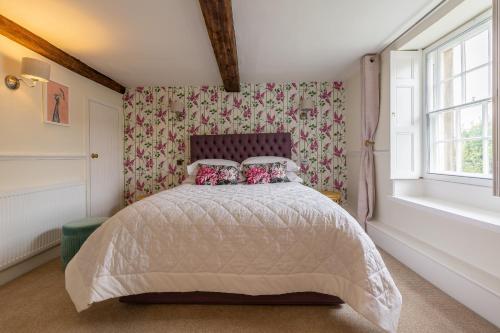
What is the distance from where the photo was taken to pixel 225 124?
151 inches

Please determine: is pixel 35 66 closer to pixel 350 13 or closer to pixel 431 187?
pixel 350 13

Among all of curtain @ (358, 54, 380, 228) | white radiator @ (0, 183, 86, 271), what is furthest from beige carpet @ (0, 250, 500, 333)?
curtain @ (358, 54, 380, 228)

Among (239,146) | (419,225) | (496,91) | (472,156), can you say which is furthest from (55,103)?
(472,156)

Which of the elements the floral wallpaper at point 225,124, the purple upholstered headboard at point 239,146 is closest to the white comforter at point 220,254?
the purple upholstered headboard at point 239,146

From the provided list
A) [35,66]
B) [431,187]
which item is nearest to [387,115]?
[431,187]

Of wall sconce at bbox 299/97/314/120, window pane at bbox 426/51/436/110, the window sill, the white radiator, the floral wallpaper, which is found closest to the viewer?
the window sill

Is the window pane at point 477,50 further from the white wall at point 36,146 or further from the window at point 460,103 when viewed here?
the white wall at point 36,146

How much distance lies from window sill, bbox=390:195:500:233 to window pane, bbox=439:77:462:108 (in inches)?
37.9

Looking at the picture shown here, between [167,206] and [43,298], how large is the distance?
1248 millimetres

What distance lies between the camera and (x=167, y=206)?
170 centimetres

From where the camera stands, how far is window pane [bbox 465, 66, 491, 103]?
6.24 ft

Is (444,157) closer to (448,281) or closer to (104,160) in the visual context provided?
(448,281)

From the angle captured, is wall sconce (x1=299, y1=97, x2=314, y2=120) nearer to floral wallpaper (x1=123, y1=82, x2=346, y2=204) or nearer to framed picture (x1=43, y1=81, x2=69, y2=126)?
floral wallpaper (x1=123, y1=82, x2=346, y2=204)

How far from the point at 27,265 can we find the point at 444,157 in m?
4.30
